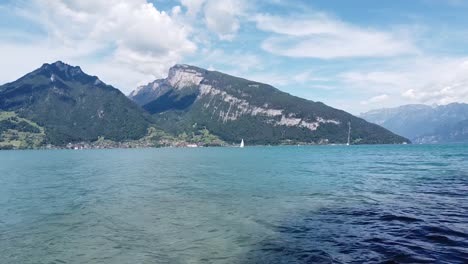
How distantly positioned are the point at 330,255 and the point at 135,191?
121 feet

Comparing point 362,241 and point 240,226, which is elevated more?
point 362,241

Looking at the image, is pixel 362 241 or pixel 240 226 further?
pixel 240 226

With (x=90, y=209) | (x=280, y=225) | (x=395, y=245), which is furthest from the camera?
(x=90, y=209)

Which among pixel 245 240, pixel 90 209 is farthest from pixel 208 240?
pixel 90 209

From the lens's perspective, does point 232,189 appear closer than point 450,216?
No

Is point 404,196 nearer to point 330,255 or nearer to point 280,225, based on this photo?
point 280,225

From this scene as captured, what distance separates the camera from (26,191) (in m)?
52.3

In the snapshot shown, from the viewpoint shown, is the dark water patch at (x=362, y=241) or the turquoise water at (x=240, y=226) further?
the turquoise water at (x=240, y=226)

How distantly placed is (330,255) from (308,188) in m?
31.2

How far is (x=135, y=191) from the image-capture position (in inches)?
2007

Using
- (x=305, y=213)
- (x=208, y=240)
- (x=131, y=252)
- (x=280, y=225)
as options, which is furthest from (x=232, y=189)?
(x=131, y=252)

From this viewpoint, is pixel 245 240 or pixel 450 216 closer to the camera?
pixel 245 240

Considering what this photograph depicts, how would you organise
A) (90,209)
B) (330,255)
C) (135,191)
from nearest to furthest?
(330,255) → (90,209) → (135,191)

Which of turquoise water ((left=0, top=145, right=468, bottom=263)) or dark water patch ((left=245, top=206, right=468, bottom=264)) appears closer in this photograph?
dark water patch ((left=245, top=206, right=468, bottom=264))
